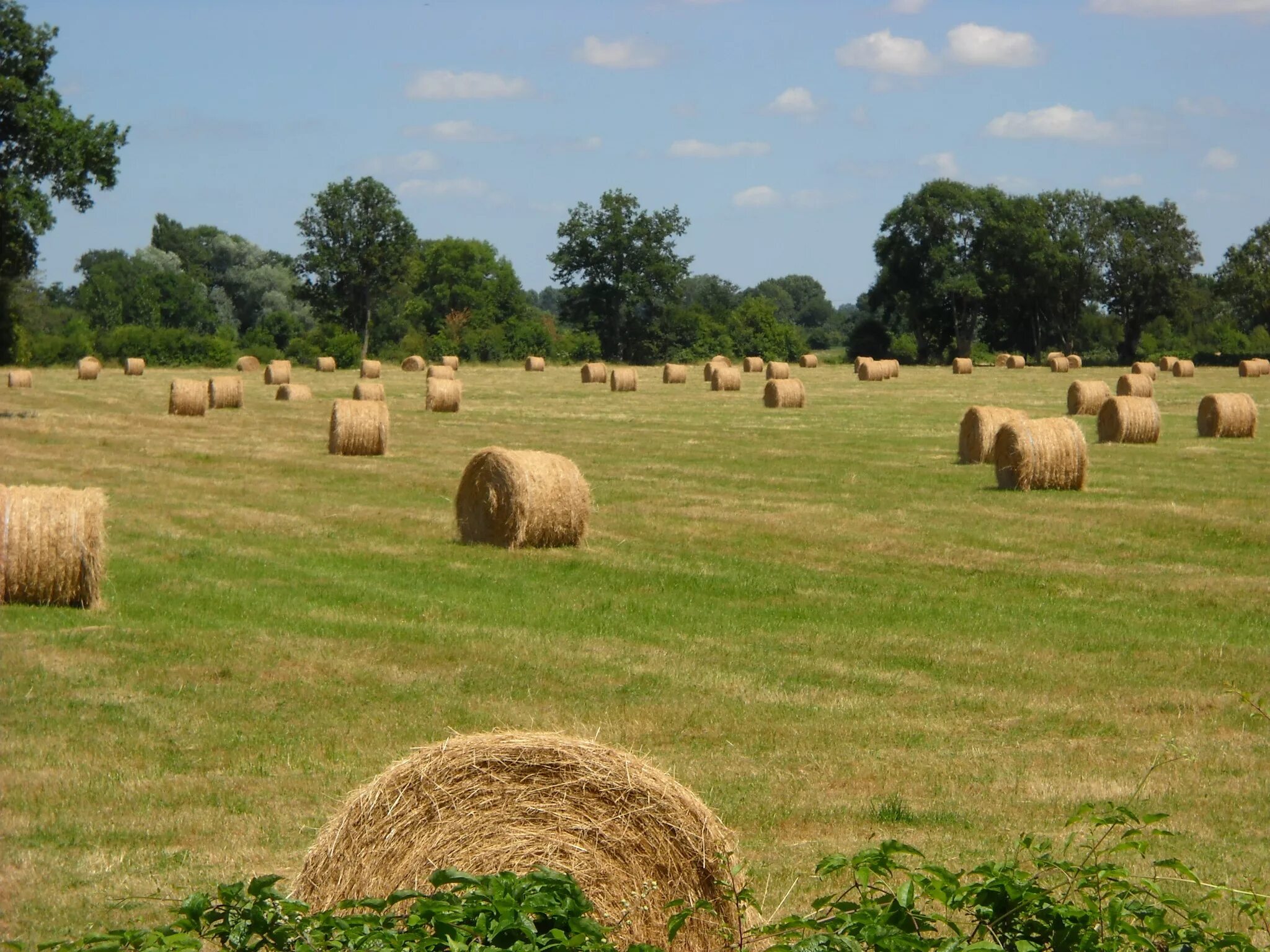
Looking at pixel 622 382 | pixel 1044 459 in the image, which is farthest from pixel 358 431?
pixel 622 382

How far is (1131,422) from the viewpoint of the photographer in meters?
31.4

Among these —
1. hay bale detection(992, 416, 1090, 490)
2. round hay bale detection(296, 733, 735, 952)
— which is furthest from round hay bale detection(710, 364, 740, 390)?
round hay bale detection(296, 733, 735, 952)

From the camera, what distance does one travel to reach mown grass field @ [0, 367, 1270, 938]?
8.40 meters

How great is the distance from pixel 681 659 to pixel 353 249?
9682 cm

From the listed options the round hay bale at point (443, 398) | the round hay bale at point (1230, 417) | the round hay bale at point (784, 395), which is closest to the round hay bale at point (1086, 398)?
the round hay bale at point (1230, 417)

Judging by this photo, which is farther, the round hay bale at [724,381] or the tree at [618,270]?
the tree at [618,270]

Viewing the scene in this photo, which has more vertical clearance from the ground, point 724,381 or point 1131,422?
point 724,381

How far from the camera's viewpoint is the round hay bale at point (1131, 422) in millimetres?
31391

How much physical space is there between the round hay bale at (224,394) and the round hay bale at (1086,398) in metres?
22.4

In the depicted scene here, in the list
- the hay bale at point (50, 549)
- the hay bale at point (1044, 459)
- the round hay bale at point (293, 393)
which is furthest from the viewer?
the round hay bale at point (293, 393)

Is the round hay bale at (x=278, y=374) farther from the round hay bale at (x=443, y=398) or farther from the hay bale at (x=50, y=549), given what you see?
the hay bale at (x=50, y=549)

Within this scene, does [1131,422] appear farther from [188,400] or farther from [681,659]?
[188,400]

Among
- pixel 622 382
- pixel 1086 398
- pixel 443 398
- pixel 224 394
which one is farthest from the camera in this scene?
pixel 622 382

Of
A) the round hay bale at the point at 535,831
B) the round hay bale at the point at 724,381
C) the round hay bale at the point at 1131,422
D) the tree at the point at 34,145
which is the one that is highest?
the tree at the point at 34,145
